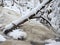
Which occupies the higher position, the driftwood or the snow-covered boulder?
the driftwood

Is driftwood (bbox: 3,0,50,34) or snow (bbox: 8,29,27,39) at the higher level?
driftwood (bbox: 3,0,50,34)

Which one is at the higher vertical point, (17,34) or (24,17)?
(24,17)

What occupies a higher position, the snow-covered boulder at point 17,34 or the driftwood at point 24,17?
the driftwood at point 24,17

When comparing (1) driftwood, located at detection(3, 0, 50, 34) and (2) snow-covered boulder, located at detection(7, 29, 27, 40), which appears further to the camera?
(1) driftwood, located at detection(3, 0, 50, 34)

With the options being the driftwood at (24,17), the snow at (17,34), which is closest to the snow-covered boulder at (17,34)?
the snow at (17,34)

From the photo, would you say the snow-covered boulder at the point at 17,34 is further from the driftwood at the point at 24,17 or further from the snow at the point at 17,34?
the driftwood at the point at 24,17

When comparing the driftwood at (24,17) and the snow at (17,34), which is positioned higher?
the driftwood at (24,17)

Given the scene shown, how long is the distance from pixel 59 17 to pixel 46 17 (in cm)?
71

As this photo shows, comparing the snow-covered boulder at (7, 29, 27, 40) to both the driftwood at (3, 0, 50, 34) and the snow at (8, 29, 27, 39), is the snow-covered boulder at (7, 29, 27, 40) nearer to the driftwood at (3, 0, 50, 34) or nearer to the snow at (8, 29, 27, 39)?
the snow at (8, 29, 27, 39)

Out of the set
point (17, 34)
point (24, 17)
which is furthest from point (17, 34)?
point (24, 17)

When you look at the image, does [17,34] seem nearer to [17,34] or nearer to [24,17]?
[17,34]

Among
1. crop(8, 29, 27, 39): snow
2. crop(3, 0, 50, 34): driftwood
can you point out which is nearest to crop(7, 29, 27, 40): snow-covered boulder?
crop(8, 29, 27, 39): snow

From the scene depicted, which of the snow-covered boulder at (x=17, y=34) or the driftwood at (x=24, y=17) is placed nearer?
the snow-covered boulder at (x=17, y=34)

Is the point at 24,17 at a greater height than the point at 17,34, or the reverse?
the point at 24,17
